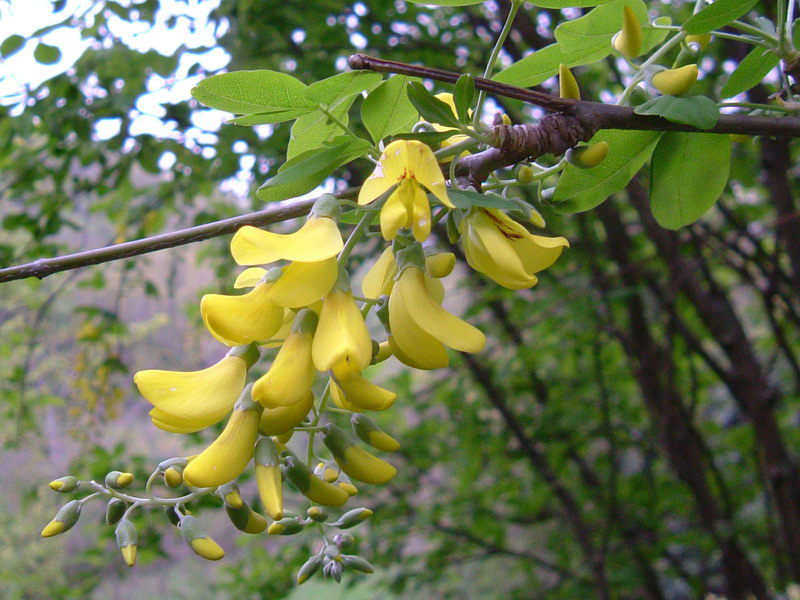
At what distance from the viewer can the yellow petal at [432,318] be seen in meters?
0.45

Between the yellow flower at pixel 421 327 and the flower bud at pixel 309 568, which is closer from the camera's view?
the yellow flower at pixel 421 327

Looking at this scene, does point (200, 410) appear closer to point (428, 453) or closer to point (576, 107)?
point (576, 107)

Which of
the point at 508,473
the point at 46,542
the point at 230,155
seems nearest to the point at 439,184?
the point at 230,155

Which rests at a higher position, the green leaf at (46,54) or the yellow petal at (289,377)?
the yellow petal at (289,377)

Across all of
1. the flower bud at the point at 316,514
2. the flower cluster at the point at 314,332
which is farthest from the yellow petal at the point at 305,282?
the flower bud at the point at 316,514

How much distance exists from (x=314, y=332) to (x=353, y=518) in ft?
0.82

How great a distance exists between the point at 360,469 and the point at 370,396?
0.10m

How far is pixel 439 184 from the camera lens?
0.43 m

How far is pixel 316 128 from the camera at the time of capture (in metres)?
0.58

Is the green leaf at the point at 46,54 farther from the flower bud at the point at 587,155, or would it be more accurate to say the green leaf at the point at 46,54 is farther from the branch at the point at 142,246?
the flower bud at the point at 587,155

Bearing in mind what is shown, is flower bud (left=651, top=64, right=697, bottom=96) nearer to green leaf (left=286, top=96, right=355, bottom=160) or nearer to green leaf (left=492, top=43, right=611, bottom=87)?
green leaf (left=492, top=43, right=611, bottom=87)

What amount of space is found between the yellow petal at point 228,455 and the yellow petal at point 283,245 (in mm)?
109

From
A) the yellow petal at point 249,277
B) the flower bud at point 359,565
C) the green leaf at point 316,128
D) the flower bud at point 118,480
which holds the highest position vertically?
the green leaf at point 316,128

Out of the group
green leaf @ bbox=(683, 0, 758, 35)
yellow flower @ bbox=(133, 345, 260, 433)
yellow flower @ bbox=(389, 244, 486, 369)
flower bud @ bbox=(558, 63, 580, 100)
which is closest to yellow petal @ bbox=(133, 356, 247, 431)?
yellow flower @ bbox=(133, 345, 260, 433)
